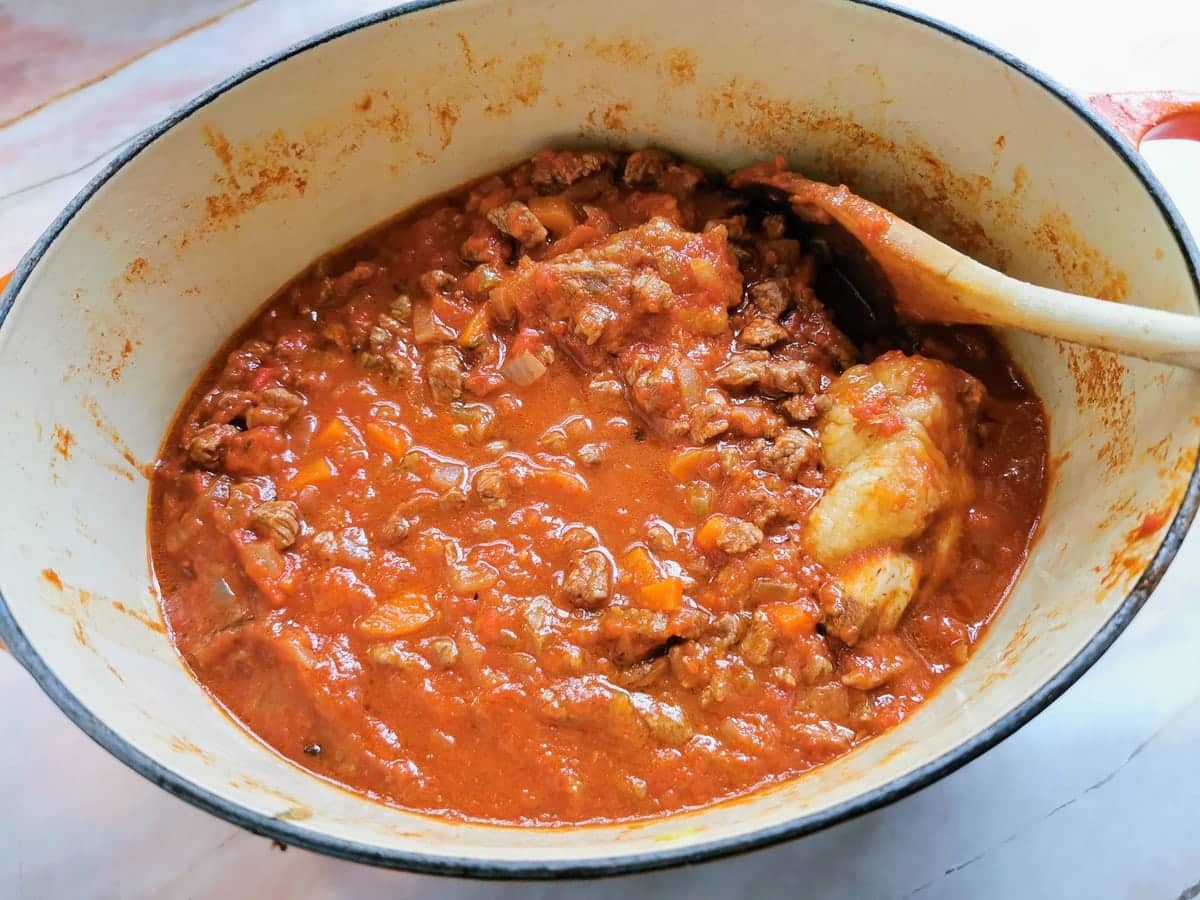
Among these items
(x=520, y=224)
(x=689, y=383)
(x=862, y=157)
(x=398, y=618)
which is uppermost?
(x=520, y=224)

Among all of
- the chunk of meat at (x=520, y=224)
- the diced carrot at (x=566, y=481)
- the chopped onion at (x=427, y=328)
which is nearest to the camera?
the diced carrot at (x=566, y=481)

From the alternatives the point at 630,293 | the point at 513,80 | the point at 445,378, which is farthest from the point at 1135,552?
the point at 513,80

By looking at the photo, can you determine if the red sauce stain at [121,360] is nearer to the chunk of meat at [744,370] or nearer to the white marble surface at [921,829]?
the white marble surface at [921,829]

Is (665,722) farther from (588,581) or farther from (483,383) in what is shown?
(483,383)

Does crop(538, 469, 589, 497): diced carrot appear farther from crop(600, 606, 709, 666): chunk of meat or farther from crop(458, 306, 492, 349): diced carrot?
crop(458, 306, 492, 349): diced carrot

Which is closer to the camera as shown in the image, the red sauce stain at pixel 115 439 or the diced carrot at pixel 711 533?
the diced carrot at pixel 711 533

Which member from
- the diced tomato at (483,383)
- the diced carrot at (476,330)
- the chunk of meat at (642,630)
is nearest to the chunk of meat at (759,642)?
the chunk of meat at (642,630)

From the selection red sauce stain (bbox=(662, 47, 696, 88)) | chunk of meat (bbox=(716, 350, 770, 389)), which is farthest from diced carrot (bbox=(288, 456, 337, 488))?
red sauce stain (bbox=(662, 47, 696, 88))

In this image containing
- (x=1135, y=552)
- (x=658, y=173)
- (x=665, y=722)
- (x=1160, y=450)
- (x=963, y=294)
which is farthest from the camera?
(x=658, y=173)
